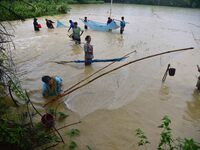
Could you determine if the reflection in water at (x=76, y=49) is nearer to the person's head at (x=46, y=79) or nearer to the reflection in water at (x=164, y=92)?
the reflection in water at (x=164, y=92)

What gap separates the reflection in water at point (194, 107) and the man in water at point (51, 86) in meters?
3.39

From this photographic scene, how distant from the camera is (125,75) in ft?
28.1

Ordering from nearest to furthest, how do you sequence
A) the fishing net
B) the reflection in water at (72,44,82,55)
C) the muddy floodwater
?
the muddy floodwater → the reflection in water at (72,44,82,55) → the fishing net

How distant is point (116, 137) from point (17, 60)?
19.7ft

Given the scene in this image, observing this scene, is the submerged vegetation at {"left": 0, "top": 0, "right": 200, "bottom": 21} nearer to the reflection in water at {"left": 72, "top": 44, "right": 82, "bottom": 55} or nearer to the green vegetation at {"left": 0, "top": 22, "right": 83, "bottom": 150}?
the green vegetation at {"left": 0, "top": 22, "right": 83, "bottom": 150}

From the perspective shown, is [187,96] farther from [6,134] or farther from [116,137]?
[6,134]

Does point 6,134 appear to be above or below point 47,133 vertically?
above

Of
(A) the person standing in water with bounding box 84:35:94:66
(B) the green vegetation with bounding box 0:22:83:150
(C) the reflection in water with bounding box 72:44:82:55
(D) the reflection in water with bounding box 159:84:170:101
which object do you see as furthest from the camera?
(C) the reflection in water with bounding box 72:44:82:55

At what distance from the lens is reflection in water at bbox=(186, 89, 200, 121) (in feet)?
20.2

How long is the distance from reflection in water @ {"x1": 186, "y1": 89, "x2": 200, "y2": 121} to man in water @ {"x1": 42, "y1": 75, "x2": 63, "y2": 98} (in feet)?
11.1

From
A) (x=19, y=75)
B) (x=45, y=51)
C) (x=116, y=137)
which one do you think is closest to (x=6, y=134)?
(x=116, y=137)

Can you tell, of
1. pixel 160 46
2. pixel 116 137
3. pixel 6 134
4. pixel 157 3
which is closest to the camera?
pixel 6 134

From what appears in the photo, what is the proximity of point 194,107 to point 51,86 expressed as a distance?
386cm

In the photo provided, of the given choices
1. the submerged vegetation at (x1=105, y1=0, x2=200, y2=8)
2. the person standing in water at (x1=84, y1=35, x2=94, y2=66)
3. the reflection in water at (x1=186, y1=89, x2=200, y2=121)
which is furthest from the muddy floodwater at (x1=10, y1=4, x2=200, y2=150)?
the submerged vegetation at (x1=105, y1=0, x2=200, y2=8)
